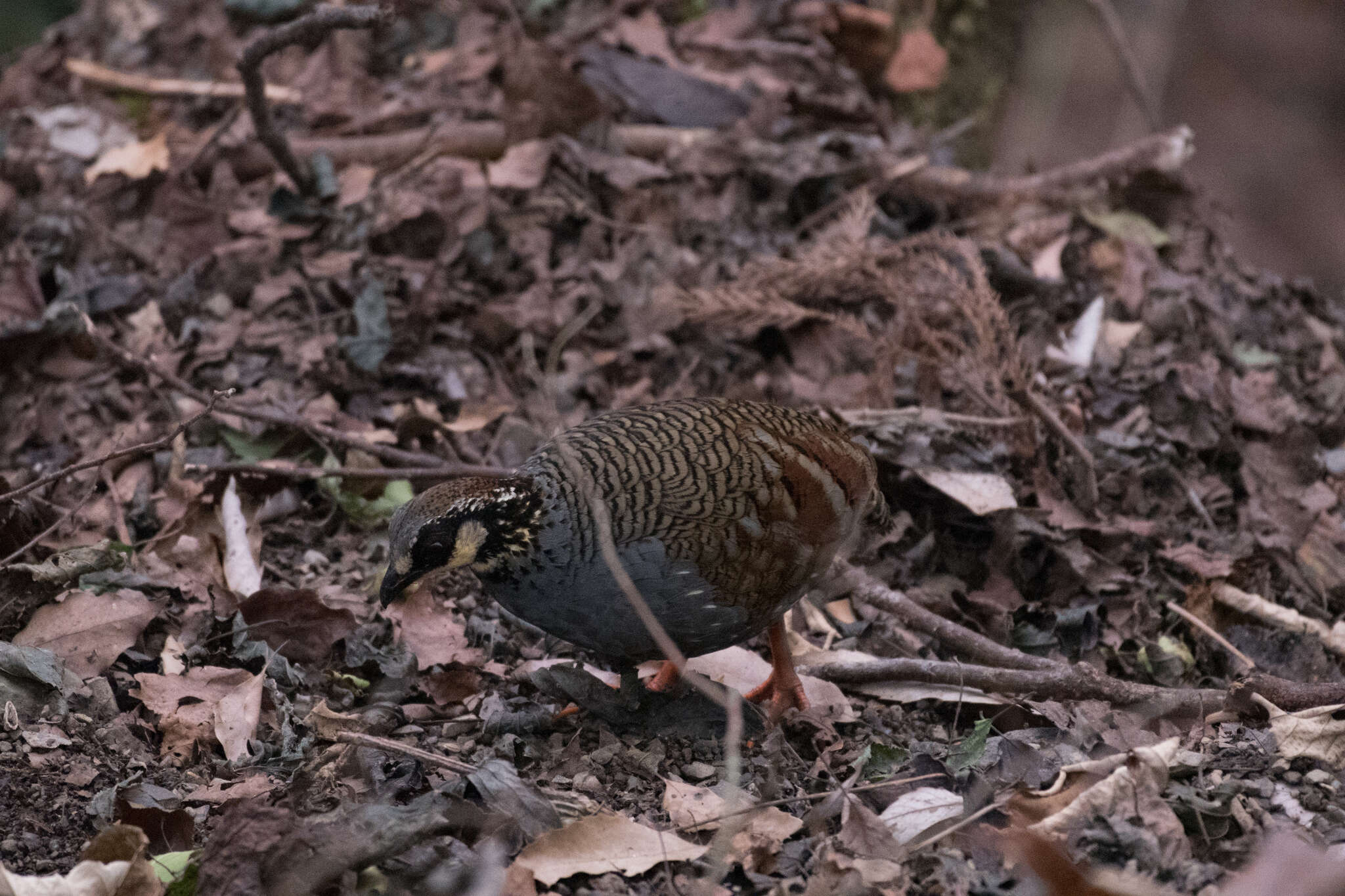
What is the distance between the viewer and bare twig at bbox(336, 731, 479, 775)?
129 inches

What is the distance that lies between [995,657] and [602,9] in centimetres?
493

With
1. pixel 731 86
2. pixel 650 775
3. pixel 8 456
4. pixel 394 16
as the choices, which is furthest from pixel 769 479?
pixel 731 86

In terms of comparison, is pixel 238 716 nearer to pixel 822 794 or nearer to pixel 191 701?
pixel 191 701

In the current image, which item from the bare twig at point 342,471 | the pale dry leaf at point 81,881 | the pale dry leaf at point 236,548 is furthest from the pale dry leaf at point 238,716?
the bare twig at point 342,471

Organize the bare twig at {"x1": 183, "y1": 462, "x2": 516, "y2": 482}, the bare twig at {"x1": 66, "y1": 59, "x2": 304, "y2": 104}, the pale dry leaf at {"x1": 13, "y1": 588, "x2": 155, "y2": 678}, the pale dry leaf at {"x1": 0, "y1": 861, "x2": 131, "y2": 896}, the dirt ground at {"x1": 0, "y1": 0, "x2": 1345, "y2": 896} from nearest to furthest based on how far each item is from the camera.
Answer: the pale dry leaf at {"x1": 0, "y1": 861, "x2": 131, "y2": 896} < the dirt ground at {"x1": 0, "y1": 0, "x2": 1345, "y2": 896} < the pale dry leaf at {"x1": 13, "y1": 588, "x2": 155, "y2": 678} < the bare twig at {"x1": 183, "y1": 462, "x2": 516, "y2": 482} < the bare twig at {"x1": 66, "y1": 59, "x2": 304, "y2": 104}

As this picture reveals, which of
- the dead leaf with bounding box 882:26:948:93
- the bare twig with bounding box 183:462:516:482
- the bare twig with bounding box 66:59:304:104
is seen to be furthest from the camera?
the dead leaf with bounding box 882:26:948:93

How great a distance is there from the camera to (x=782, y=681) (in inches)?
157

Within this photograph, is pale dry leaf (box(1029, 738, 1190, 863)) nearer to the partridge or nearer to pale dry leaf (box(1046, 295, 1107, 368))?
the partridge

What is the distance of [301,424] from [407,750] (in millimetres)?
1723

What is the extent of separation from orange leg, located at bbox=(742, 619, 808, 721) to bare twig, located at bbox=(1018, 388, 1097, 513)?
4.73 feet

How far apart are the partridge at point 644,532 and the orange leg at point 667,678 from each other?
43 centimetres

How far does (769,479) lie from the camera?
3.69m

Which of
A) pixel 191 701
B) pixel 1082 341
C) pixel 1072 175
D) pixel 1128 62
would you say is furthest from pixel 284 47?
pixel 1128 62

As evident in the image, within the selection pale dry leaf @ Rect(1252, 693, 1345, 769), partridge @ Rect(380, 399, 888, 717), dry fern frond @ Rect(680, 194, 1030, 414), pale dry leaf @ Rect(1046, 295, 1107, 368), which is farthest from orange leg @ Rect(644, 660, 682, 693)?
pale dry leaf @ Rect(1046, 295, 1107, 368)
